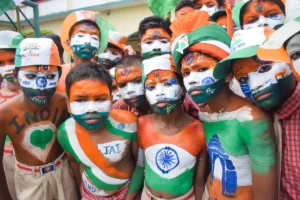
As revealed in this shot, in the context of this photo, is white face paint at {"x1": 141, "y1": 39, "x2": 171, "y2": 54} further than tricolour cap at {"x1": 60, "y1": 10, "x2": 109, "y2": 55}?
No

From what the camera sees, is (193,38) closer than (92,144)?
Yes

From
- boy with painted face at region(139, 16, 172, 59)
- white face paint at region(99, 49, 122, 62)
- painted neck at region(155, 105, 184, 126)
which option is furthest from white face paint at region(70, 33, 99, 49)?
painted neck at region(155, 105, 184, 126)

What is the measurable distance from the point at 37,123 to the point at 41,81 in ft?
1.16

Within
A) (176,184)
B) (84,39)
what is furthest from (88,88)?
(84,39)

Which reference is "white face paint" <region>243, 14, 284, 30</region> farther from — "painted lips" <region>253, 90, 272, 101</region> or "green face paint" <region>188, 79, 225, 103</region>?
"painted lips" <region>253, 90, 272, 101</region>

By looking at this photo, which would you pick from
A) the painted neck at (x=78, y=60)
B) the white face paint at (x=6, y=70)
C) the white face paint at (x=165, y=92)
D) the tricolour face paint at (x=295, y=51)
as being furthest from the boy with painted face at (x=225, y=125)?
the white face paint at (x=6, y=70)

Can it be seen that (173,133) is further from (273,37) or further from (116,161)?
(273,37)

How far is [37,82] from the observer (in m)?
2.27

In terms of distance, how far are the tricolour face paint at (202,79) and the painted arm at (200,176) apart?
52cm

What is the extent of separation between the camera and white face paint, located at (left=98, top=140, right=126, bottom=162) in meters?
2.29

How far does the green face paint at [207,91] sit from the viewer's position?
1.90 metres

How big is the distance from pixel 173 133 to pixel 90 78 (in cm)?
76

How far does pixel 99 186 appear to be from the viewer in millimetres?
2307

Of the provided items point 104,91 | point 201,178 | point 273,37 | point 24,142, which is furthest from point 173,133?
point 24,142
